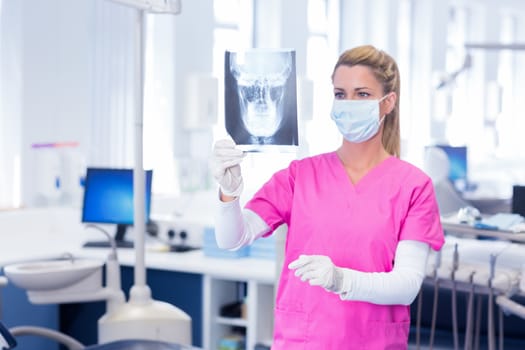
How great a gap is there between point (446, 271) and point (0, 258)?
1.98m

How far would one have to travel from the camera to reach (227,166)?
156cm

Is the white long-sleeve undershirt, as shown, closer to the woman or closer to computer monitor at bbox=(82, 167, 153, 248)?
the woman

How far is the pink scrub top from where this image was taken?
5.31 feet

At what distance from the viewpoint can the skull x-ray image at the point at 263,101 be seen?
1746 mm

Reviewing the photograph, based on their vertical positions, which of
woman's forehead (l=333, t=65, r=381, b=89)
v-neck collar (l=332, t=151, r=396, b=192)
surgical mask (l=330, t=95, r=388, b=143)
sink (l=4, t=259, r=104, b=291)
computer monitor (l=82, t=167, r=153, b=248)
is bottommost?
sink (l=4, t=259, r=104, b=291)

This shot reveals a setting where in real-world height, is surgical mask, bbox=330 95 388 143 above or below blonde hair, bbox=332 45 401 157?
below

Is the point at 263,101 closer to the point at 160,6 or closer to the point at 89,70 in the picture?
the point at 160,6

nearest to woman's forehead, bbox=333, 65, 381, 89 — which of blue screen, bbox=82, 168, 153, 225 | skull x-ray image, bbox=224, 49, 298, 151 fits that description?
skull x-ray image, bbox=224, 49, 298, 151

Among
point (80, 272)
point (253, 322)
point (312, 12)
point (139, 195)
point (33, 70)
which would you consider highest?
point (312, 12)

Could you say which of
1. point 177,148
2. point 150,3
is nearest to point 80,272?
point 150,3

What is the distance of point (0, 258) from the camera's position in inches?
134

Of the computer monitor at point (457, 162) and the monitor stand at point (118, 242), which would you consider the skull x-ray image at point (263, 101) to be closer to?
the monitor stand at point (118, 242)

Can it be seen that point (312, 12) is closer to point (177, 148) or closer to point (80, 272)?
point (177, 148)

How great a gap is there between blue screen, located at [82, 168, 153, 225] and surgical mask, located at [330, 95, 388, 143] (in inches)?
86.4
